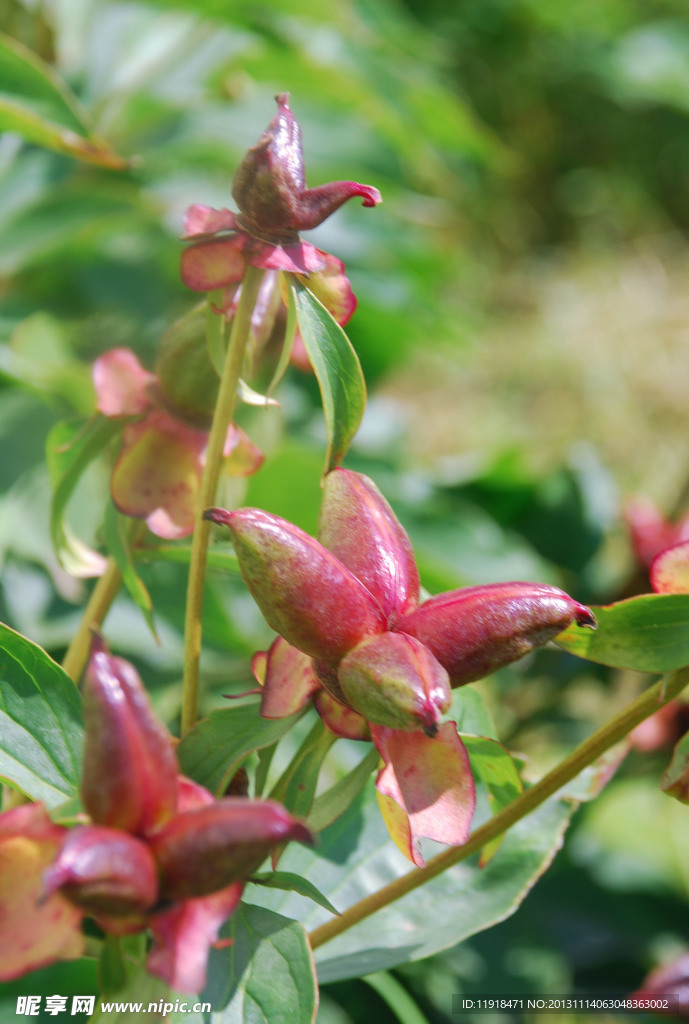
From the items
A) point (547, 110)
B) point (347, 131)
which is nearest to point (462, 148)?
point (347, 131)

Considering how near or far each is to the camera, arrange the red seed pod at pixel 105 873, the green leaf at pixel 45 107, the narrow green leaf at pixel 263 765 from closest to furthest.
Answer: the red seed pod at pixel 105 873, the narrow green leaf at pixel 263 765, the green leaf at pixel 45 107

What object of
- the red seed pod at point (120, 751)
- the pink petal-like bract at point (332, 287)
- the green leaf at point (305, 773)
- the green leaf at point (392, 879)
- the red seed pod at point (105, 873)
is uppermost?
the pink petal-like bract at point (332, 287)

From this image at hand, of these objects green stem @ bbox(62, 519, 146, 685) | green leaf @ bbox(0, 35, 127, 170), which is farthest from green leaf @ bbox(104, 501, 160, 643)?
green leaf @ bbox(0, 35, 127, 170)

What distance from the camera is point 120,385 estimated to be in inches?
13.9

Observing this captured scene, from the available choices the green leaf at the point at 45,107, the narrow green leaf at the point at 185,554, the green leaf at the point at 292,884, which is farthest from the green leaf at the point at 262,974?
the green leaf at the point at 45,107

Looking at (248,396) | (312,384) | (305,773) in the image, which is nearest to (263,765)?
(305,773)

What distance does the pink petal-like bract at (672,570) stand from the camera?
29 cm

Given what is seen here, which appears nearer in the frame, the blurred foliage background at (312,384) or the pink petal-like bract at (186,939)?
the pink petal-like bract at (186,939)

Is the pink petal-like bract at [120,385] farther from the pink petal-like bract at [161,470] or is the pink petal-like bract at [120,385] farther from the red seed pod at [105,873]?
the red seed pod at [105,873]

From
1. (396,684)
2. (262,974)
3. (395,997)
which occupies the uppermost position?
(396,684)

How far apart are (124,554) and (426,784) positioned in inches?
5.7

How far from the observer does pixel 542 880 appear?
2.43ft

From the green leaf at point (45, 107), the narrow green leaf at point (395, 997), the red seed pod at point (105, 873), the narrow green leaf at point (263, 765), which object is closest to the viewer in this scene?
the red seed pod at point (105, 873)

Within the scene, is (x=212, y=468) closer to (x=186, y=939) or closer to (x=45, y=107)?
(x=186, y=939)
